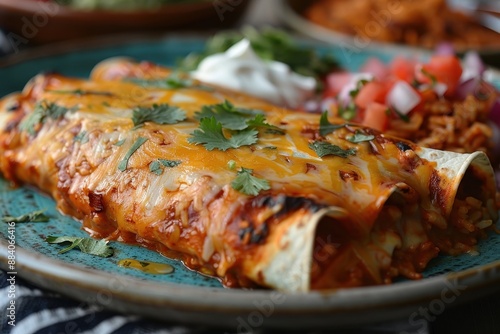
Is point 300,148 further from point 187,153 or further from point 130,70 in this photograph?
point 130,70

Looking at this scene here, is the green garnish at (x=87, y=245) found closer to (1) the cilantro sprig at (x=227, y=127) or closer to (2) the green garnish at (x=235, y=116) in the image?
(1) the cilantro sprig at (x=227, y=127)

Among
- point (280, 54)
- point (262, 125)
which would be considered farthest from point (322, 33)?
point (262, 125)

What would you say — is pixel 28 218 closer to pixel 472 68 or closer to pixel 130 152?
pixel 130 152

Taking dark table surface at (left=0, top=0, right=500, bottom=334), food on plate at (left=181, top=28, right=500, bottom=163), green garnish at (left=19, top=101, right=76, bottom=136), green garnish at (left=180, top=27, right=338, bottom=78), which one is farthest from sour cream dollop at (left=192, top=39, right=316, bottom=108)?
dark table surface at (left=0, top=0, right=500, bottom=334)

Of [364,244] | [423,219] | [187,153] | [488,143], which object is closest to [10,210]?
[187,153]

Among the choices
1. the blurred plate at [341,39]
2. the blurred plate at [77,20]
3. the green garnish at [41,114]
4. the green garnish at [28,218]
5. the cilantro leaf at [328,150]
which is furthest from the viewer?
the blurred plate at [77,20]

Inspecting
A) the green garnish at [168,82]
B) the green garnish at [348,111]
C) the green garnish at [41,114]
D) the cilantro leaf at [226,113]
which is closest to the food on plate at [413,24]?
the green garnish at [348,111]

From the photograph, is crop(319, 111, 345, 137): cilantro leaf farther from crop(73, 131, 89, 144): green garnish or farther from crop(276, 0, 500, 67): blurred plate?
crop(276, 0, 500, 67): blurred plate
